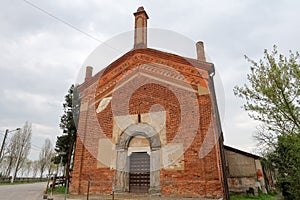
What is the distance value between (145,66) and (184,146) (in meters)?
4.55

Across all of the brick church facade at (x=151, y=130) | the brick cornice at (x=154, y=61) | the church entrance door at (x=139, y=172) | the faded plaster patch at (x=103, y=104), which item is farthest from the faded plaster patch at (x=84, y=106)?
the church entrance door at (x=139, y=172)

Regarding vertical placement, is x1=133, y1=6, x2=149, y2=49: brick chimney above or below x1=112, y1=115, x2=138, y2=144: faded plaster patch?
above

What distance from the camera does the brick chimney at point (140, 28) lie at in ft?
39.5

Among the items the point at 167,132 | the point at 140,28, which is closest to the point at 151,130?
the point at 167,132

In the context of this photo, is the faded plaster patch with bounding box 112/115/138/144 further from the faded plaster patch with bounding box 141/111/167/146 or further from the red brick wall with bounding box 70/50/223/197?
the faded plaster patch with bounding box 141/111/167/146

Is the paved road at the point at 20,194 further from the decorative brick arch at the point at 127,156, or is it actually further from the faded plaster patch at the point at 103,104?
the faded plaster patch at the point at 103,104

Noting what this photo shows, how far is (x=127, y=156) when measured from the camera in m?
9.49

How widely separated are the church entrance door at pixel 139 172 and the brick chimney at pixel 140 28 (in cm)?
617

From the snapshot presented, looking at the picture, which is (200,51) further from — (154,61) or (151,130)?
(151,130)

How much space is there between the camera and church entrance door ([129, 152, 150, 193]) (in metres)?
9.01

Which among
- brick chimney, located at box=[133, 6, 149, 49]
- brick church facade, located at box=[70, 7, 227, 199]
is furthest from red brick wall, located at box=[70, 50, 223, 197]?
brick chimney, located at box=[133, 6, 149, 49]

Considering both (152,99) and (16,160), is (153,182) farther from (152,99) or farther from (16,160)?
(16,160)

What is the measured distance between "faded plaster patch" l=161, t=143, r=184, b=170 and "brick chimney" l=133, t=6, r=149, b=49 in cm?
612

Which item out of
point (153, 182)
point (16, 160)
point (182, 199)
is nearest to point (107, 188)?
point (153, 182)
